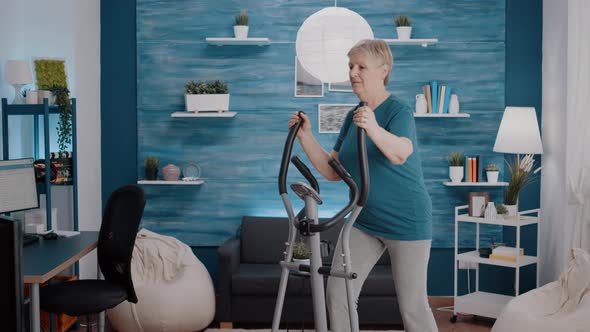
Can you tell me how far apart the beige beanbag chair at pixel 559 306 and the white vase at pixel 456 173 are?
1.19 meters

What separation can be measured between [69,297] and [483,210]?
2975 millimetres

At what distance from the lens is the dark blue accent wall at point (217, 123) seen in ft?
18.9

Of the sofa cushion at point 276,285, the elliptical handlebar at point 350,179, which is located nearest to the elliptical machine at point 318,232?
the elliptical handlebar at point 350,179

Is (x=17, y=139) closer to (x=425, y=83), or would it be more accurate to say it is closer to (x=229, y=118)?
(x=229, y=118)

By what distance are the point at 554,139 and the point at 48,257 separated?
11.6ft

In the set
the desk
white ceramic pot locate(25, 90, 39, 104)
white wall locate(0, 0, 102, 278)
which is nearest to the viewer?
the desk

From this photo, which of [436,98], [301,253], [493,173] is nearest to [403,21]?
[436,98]

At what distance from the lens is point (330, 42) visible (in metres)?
4.30

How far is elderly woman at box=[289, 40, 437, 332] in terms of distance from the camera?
2.93 meters

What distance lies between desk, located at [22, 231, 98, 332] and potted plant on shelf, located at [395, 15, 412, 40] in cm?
262

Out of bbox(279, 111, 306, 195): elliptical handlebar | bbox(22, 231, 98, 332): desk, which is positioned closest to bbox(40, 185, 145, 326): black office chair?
bbox(22, 231, 98, 332): desk

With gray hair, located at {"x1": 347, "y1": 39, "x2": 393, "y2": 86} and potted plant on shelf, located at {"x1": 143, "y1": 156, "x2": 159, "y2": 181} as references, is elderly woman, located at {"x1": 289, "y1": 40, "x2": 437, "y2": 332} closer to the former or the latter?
gray hair, located at {"x1": 347, "y1": 39, "x2": 393, "y2": 86}

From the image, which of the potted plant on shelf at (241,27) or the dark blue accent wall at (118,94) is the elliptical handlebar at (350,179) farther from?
the dark blue accent wall at (118,94)

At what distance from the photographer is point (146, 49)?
228 inches
